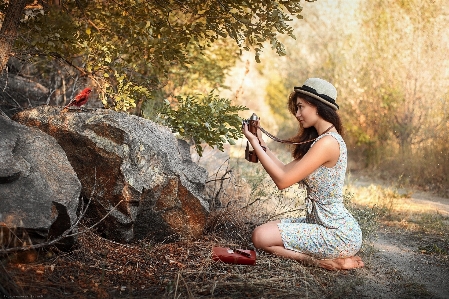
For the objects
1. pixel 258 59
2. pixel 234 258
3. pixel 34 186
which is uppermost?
pixel 258 59

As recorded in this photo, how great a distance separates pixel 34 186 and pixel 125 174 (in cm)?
Result: 78

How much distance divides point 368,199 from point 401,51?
332 centimetres

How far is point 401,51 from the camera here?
9.73 meters

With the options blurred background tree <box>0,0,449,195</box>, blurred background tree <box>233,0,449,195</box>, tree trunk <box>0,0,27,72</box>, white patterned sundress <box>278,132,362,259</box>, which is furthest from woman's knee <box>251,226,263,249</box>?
blurred background tree <box>233,0,449,195</box>

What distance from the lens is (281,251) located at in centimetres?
441

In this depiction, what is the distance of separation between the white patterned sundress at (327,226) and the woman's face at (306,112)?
0.65 feet

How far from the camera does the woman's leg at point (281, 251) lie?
4340 millimetres

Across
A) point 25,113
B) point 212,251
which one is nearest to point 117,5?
point 25,113

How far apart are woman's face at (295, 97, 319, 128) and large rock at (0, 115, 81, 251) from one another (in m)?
1.76

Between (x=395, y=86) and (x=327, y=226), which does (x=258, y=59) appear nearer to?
(x=327, y=226)

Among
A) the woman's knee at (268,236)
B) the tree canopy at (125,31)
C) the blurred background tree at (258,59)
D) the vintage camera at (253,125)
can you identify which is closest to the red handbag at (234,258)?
the woman's knee at (268,236)

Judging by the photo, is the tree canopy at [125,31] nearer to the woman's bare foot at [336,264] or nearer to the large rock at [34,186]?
the large rock at [34,186]

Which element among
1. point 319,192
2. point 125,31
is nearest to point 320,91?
point 319,192

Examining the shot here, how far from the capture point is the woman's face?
442cm
